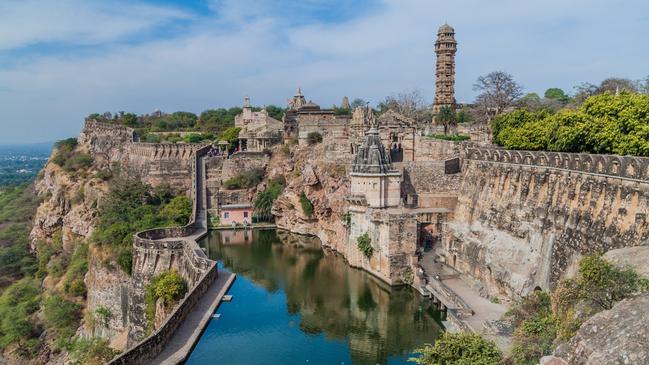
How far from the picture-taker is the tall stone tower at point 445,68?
184 ft

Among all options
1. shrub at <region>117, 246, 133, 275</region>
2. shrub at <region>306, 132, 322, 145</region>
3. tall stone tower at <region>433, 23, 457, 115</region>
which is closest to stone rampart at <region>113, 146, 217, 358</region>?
shrub at <region>117, 246, 133, 275</region>

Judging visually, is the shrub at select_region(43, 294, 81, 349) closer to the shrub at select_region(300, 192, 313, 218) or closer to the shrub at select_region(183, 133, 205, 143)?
the shrub at select_region(300, 192, 313, 218)

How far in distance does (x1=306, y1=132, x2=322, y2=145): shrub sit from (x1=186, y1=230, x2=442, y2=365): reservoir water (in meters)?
14.8

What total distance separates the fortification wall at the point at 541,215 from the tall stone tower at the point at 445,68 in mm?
29123

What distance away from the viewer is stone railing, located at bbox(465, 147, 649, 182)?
16.7 meters

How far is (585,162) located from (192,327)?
1577 centimetres

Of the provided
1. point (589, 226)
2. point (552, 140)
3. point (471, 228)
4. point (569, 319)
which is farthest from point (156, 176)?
point (569, 319)

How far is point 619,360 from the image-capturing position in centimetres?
861

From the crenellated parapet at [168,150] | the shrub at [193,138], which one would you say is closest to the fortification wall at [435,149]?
the crenellated parapet at [168,150]

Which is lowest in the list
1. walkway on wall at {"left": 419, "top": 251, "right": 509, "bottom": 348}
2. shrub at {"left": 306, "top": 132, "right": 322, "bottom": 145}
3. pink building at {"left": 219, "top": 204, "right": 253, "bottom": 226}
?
walkway on wall at {"left": 419, "top": 251, "right": 509, "bottom": 348}

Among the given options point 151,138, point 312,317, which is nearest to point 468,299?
point 312,317

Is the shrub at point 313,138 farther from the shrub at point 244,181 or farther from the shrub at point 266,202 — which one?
the shrub at point 244,181

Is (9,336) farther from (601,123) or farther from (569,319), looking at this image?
(601,123)

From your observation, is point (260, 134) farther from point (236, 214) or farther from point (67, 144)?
point (67, 144)
